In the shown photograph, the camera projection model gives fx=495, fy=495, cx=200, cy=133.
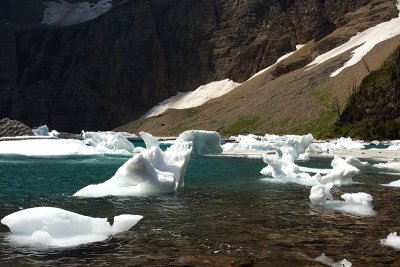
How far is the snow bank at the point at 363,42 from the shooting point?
144 m

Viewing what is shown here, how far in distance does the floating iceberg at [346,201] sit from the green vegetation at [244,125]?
11018cm

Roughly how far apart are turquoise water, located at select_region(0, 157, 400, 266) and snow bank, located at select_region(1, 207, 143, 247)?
51 centimetres

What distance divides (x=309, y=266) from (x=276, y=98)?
131 m

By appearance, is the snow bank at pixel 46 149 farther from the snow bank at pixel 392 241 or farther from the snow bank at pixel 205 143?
the snow bank at pixel 392 241

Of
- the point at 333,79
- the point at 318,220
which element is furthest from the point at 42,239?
the point at 333,79

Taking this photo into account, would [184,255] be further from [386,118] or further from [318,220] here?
[386,118]

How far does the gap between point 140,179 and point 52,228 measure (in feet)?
33.1

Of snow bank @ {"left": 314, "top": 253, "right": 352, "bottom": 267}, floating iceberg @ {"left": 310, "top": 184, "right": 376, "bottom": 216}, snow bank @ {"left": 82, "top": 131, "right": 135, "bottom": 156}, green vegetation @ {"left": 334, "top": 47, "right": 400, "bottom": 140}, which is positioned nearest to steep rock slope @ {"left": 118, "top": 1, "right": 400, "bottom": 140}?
green vegetation @ {"left": 334, "top": 47, "right": 400, "bottom": 140}

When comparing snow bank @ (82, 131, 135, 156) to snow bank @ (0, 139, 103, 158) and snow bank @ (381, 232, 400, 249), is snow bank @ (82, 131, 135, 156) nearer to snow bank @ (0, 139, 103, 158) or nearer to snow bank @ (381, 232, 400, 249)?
snow bank @ (0, 139, 103, 158)

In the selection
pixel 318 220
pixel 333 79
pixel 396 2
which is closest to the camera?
pixel 318 220

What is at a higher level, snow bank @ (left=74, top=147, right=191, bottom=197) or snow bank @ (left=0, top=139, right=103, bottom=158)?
snow bank @ (left=0, top=139, right=103, bottom=158)

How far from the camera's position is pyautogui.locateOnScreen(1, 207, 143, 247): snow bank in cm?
1413

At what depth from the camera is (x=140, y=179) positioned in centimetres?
2447

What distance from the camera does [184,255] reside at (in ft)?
43.1
